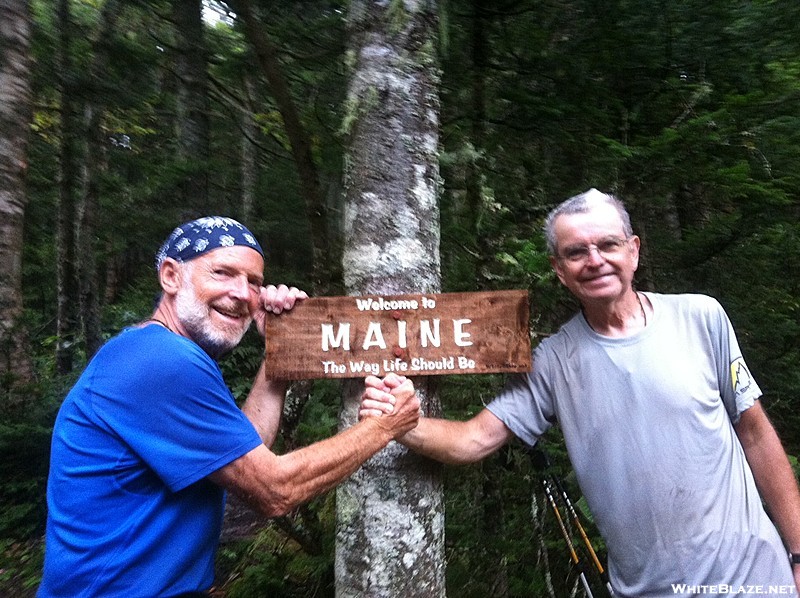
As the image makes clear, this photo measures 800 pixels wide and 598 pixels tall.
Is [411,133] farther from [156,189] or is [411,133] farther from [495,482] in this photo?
[156,189]

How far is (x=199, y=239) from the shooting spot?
80.0 inches

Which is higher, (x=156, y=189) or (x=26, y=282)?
(x=156, y=189)

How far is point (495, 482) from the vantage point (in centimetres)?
350

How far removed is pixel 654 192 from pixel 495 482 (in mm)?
2444

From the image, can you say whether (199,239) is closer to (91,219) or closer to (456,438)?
(456,438)

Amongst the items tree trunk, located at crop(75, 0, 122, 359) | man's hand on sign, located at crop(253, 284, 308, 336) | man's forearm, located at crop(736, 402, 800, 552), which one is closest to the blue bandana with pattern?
man's hand on sign, located at crop(253, 284, 308, 336)

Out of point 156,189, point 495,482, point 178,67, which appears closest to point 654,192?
point 495,482

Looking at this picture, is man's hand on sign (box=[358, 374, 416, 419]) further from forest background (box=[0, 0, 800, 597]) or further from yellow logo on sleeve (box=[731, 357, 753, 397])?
yellow logo on sleeve (box=[731, 357, 753, 397])

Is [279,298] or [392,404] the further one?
[279,298]

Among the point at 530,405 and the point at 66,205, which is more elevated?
the point at 66,205

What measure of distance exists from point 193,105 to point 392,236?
20.5ft

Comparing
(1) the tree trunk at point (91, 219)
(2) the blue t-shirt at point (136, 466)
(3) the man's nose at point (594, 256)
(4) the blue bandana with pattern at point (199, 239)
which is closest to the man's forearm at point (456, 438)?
(2) the blue t-shirt at point (136, 466)

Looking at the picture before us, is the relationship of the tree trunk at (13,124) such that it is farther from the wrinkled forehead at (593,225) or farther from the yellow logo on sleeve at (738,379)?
the yellow logo on sleeve at (738,379)

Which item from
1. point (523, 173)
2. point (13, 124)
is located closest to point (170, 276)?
point (523, 173)
